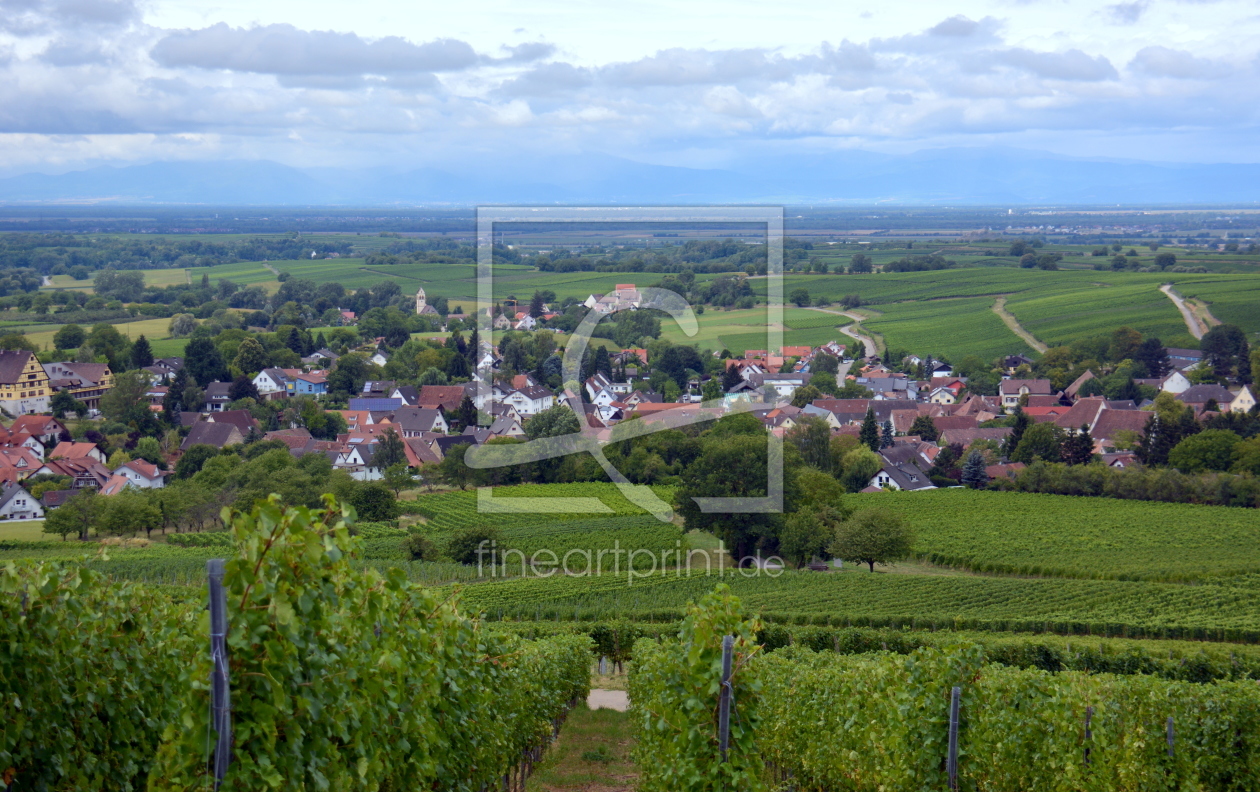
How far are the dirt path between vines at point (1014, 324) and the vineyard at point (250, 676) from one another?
75143 millimetres

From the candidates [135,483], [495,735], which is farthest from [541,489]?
[495,735]

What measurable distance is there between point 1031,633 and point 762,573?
27.0ft

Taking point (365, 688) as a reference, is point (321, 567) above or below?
above

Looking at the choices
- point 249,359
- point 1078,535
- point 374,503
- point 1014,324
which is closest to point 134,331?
point 249,359

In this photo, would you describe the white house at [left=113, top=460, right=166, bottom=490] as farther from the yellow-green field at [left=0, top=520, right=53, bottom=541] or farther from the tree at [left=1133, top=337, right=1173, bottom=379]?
the tree at [left=1133, top=337, right=1173, bottom=379]

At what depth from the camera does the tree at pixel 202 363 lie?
65.0 meters

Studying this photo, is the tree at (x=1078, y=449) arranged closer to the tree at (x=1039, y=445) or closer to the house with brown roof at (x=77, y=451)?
the tree at (x=1039, y=445)

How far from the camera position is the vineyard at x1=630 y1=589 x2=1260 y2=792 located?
18.3 feet

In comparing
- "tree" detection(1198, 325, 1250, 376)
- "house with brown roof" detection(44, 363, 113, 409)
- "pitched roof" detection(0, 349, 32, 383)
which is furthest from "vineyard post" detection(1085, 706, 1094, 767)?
"tree" detection(1198, 325, 1250, 376)

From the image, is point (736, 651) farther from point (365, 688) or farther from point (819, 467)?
point (819, 467)

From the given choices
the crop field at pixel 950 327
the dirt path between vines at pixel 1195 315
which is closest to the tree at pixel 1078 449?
the crop field at pixel 950 327

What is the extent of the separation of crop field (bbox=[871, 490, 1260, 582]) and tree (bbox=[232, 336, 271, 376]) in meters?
45.0

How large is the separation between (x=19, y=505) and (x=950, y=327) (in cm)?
6992

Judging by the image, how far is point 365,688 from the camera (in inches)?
165
